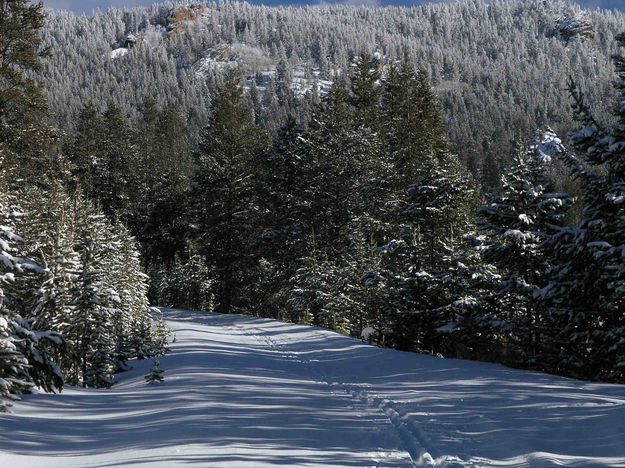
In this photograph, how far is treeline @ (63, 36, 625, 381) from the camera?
535 inches

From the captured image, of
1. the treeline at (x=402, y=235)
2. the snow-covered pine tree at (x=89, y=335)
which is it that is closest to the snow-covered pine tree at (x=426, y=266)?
the treeline at (x=402, y=235)

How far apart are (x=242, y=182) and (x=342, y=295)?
12.2 metres

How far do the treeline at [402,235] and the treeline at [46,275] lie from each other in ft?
29.5

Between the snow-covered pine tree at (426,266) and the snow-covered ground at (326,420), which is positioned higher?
the snow-covered pine tree at (426,266)

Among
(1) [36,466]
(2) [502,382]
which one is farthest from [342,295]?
(1) [36,466]

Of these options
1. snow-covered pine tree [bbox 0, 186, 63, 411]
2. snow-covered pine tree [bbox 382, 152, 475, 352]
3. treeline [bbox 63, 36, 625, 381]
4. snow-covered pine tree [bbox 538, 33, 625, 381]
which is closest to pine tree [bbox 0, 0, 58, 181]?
treeline [bbox 63, 36, 625, 381]

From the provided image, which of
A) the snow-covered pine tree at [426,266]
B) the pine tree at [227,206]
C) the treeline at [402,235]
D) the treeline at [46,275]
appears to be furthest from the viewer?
the pine tree at [227,206]

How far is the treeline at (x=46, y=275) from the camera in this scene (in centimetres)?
905

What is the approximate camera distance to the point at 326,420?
858 centimetres

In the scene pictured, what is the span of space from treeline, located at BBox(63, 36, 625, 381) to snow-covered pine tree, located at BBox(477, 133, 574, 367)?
0.14 ft

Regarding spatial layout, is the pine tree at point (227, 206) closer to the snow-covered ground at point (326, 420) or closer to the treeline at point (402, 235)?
the treeline at point (402, 235)

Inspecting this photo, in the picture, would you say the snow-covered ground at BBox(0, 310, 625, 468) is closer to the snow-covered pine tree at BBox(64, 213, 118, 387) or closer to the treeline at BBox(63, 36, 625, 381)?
the snow-covered pine tree at BBox(64, 213, 118, 387)

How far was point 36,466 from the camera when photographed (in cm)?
638

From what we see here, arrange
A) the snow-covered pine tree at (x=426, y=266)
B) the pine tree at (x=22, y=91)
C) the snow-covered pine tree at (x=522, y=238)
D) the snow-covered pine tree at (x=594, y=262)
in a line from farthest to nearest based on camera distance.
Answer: the pine tree at (x=22, y=91)
the snow-covered pine tree at (x=426, y=266)
the snow-covered pine tree at (x=522, y=238)
the snow-covered pine tree at (x=594, y=262)
